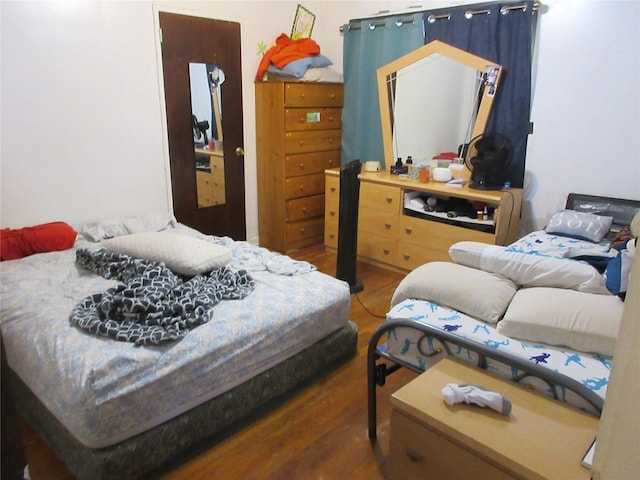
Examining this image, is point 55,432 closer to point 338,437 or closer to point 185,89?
point 338,437

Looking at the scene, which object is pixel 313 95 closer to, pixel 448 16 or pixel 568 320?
pixel 448 16

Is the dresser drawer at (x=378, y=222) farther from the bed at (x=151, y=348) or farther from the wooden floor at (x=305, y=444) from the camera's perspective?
the wooden floor at (x=305, y=444)

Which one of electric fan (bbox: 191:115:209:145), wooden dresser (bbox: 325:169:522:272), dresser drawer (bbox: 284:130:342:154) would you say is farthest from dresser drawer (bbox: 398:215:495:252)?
electric fan (bbox: 191:115:209:145)

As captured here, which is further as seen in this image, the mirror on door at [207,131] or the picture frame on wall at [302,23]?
the picture frame on wall at [302,23]

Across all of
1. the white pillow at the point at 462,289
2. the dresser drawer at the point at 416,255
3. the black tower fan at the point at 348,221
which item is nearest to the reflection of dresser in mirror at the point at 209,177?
the black tower fan at the point at 348,221

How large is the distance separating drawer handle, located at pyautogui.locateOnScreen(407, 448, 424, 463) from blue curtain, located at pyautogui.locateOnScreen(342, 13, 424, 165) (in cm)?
316

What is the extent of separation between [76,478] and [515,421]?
5.12ft

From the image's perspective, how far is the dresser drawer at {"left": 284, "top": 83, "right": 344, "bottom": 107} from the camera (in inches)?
154

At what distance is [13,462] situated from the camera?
0.95 metres

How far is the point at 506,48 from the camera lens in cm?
336

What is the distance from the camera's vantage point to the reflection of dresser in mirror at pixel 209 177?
3.86 metres

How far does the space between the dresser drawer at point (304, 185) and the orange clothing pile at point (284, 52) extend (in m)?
0.95

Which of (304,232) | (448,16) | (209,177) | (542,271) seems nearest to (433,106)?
(448,16)

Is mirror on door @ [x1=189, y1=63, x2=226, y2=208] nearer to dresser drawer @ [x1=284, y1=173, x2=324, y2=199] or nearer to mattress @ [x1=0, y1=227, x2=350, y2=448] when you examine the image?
dresser drawer @ [x1=284, y1=173, x2=324, y2=199]
